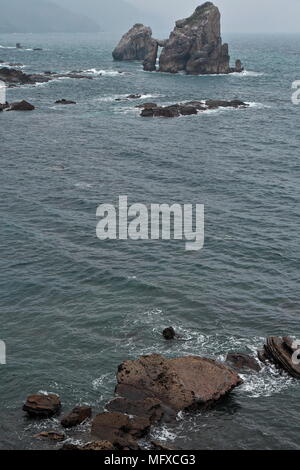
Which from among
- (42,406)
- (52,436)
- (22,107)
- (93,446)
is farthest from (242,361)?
(22,107)

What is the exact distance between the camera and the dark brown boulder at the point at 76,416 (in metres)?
38.0

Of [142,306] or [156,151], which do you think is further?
[156,151]

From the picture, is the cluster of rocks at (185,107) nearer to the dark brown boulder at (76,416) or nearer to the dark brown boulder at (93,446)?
the dark brown boulder at (76,416)

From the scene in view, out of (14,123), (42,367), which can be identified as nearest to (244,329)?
(42,367)

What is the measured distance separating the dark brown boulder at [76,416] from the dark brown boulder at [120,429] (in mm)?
1286

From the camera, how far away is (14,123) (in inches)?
Answer: 5002

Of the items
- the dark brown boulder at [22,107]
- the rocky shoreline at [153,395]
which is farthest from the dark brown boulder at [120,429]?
the dark brown boulder at [22,107]

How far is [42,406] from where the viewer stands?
39.3m

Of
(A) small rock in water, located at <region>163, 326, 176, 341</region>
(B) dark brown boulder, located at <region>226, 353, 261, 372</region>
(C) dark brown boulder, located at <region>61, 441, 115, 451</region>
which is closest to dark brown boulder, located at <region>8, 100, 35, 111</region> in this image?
(A) small rock in water, located at <region>163, 326, 176, 341</region>

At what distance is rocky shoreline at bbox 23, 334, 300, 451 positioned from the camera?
36.7 metres

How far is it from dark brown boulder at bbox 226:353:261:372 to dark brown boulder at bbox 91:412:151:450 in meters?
10.2

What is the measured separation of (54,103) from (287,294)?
10952cm

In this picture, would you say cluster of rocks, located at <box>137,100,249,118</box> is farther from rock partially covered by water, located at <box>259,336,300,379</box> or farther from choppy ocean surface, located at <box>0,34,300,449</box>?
rock partially covered by water, located at <box>259,336,300,379</box>

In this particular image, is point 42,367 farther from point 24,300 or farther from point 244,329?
point 244,329
